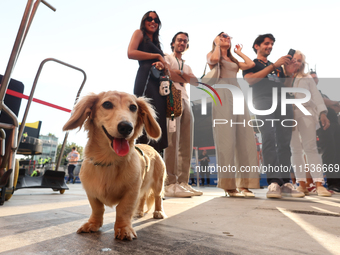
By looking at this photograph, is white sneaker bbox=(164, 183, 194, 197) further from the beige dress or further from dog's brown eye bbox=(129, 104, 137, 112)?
dog's brown eye bbox=(129, 104, 137, 112)

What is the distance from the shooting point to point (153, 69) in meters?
2.93

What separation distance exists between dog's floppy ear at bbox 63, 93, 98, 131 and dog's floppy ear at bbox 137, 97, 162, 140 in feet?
1.09

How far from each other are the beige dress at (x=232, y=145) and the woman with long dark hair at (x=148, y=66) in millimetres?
1165

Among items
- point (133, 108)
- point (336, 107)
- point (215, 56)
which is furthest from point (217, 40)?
point (336, 107)

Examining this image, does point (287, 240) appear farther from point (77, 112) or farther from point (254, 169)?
point (254, 169)

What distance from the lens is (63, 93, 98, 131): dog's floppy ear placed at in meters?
1.57

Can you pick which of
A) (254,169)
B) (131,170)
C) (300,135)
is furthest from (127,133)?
(300,135)

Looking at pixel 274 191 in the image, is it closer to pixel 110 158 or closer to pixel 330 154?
pixel 330 154

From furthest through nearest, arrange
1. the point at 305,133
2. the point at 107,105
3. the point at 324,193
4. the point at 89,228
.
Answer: the point at 305,133 → the point at 324,193 → the point at 107,105 → the point at 89,228

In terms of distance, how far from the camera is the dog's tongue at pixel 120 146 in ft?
4.60

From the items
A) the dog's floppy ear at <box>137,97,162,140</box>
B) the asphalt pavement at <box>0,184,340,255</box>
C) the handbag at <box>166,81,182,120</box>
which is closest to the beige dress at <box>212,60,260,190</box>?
the handbag at <box>166,81,182,120</box>

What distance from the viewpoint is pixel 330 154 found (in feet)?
17.3

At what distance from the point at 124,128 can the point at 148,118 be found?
0.45 meters

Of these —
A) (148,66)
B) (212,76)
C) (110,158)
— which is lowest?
(110,158)
